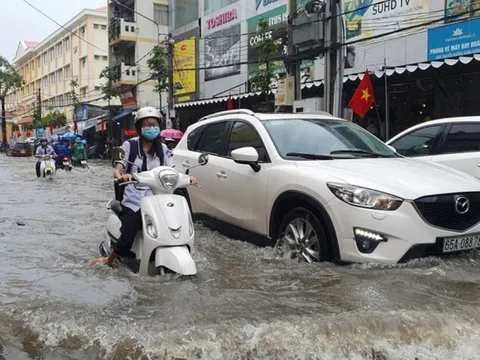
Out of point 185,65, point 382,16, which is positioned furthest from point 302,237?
point 185,65

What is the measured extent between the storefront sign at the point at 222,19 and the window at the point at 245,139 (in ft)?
56.9

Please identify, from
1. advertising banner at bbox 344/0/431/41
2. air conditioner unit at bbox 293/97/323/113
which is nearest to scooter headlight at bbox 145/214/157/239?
air conditioner unit at bbox 293/97/323/113

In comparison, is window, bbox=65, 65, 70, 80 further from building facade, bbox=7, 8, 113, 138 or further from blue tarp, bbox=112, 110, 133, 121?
blue tarp, bbox=112, 110, 133, 121

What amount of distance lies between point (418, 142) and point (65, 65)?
5442 cm

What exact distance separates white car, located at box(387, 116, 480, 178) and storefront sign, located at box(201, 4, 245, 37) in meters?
16.6

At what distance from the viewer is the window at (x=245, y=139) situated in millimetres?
5136

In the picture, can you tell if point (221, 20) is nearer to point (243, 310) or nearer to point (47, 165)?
point (47, 165)

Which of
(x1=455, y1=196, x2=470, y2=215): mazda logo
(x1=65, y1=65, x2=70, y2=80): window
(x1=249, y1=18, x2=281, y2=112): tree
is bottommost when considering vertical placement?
(x1=455, y1=196, x2=470, y2=215): mazda logo

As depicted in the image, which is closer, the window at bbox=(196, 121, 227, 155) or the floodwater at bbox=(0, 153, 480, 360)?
the floodwater at bbox=(0, 153, 480, 360)

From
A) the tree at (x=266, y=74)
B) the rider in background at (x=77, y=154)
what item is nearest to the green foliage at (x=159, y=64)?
the rider in background at (x=77, y=154)

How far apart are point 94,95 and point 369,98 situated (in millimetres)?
40977

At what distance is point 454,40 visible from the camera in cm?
1241

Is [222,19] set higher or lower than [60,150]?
higher

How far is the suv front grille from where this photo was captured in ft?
13.1
